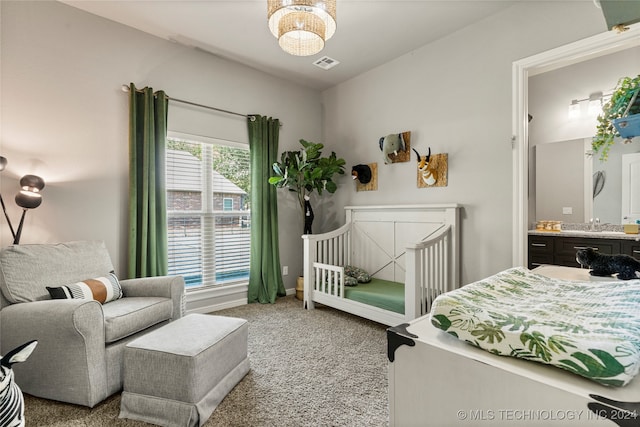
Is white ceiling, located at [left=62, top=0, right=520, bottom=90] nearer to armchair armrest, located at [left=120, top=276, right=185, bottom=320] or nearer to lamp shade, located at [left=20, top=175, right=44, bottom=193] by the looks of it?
lamp shade, located at [left=20, top=175, right=44, bottom=193]

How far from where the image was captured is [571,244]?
9.84 feet

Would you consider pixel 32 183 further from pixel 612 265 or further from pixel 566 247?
pixel 566 247

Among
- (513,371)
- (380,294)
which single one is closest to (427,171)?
(380,294)

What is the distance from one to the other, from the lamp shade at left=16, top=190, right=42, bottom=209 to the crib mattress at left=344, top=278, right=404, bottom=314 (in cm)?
255

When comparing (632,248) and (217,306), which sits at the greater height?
(632,248)

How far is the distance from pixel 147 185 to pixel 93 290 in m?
1.07

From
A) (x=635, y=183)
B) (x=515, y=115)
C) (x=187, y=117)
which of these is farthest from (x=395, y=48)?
(x=635, y=183)

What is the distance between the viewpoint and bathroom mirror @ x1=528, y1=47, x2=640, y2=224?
3093 millimetres

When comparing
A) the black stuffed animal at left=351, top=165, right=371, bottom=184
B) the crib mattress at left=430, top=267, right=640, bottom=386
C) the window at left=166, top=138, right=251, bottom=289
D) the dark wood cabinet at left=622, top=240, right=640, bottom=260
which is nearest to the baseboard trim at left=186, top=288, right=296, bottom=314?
the window at left=166, top=138, right=251, bottom=289

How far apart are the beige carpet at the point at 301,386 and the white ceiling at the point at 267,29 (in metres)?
2.73

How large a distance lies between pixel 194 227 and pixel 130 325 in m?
1.52

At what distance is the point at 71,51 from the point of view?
258cm

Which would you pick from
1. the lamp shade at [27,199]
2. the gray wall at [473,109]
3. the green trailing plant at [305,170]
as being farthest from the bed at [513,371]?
the green trailing plant at [305,170]

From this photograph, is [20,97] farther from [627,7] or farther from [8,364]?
[627,7]
